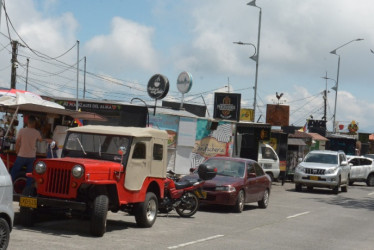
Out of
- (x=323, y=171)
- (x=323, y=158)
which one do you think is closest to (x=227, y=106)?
(x=323, y=158)

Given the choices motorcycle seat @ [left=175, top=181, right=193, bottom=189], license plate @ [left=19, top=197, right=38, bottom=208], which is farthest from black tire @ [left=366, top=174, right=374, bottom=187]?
license plate @ [left=19, top=197, right=38, bottom=208]

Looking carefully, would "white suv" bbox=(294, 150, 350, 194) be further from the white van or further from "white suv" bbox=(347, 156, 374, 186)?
"white suv" bbox=(347, 156, 374, 186)

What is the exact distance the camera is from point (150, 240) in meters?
10.9

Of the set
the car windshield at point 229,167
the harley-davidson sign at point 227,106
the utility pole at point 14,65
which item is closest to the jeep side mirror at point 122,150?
the car windshield at point 229,167

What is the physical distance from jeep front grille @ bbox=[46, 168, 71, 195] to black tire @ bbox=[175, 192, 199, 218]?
4.45 metres

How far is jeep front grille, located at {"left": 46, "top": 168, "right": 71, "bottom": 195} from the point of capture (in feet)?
36.0

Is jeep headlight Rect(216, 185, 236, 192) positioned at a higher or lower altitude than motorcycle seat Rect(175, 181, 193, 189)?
lower

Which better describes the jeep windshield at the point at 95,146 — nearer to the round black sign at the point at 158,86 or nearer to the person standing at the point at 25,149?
the person standing at the point at 25,149

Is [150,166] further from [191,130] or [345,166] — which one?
[345,166]

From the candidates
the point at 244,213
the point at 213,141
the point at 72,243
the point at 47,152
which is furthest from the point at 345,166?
the point at 72,243

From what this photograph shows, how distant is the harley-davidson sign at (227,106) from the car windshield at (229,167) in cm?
1696

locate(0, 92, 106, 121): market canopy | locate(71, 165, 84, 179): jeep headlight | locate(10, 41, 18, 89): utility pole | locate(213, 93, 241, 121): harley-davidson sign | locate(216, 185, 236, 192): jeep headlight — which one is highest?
locate(10, 41, 18, 89): utility pole

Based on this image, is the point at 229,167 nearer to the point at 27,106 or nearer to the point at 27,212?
the point at 27,106

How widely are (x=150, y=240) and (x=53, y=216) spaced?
3197 mm
